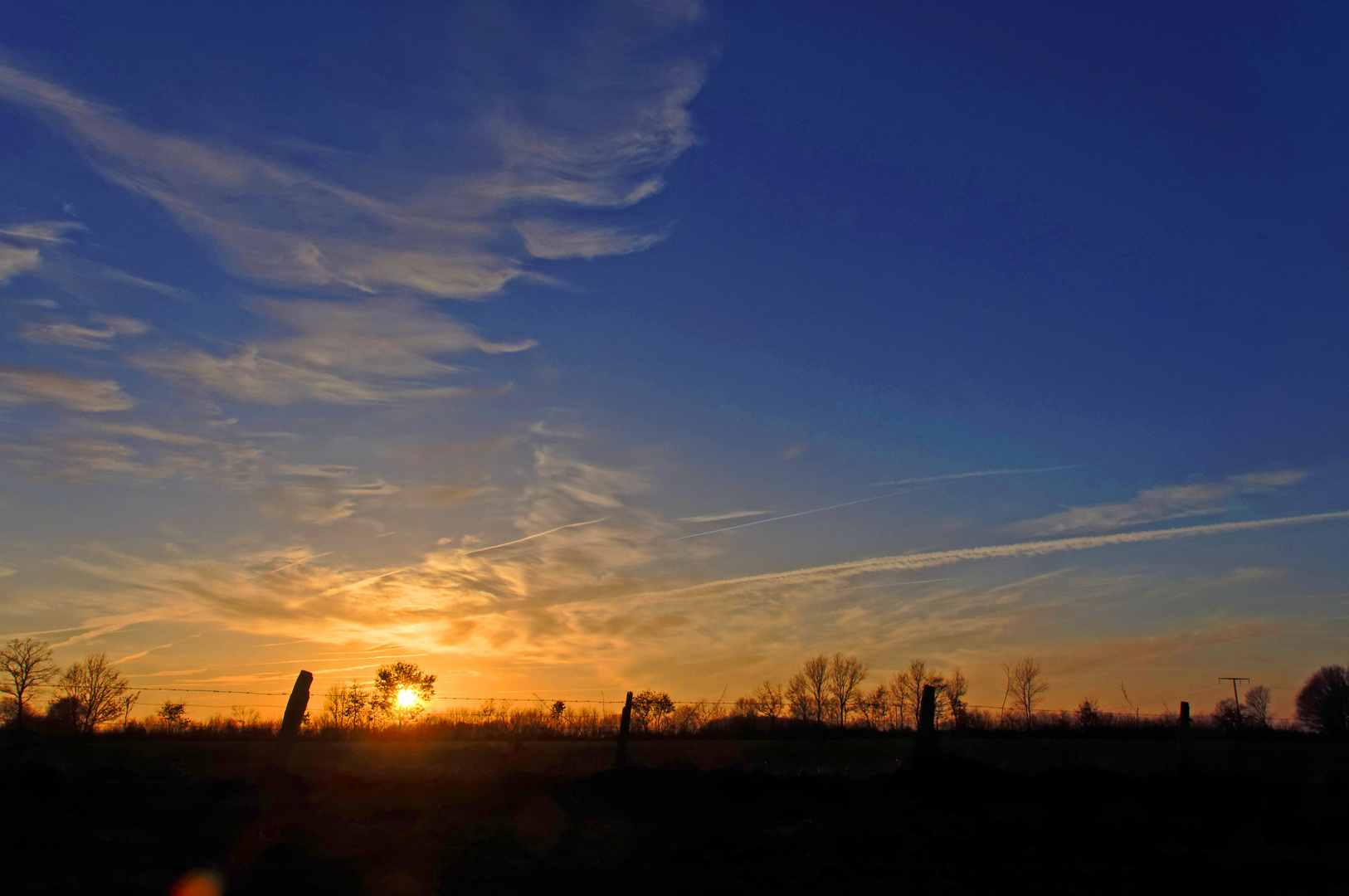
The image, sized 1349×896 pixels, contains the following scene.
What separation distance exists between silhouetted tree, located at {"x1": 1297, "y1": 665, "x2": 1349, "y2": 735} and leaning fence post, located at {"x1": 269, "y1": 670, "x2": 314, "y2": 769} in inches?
3330

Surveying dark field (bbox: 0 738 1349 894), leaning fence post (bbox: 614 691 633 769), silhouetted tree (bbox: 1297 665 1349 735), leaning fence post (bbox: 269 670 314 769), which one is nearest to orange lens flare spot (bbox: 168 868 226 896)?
dark field (bbox: 0 738 1349 894)

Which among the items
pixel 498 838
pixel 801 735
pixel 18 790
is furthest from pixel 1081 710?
pixel 18 790

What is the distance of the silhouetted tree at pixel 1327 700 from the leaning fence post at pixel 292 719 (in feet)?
278

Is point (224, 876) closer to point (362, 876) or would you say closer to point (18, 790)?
point (362, 876)

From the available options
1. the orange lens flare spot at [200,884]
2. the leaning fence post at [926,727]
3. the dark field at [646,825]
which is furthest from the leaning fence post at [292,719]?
the leaning fence post at [926,727]

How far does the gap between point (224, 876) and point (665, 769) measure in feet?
33.0

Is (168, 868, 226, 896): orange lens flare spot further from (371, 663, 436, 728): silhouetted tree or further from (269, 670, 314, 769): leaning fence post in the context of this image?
(371, 663, 436, 728): silhouetted tree

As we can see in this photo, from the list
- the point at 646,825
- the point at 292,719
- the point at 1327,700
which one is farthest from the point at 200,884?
the point at 1327,700

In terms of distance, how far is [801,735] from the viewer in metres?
33.7

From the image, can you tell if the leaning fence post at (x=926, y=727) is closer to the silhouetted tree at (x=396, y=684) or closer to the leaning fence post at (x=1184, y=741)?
the leaning fence post at (x=1184, y=741)

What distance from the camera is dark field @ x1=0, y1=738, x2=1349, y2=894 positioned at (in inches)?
404

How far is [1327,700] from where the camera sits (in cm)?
8869

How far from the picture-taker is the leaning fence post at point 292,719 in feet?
45.9

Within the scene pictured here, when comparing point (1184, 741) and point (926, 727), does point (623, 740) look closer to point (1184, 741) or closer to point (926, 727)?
point (926, 727)
